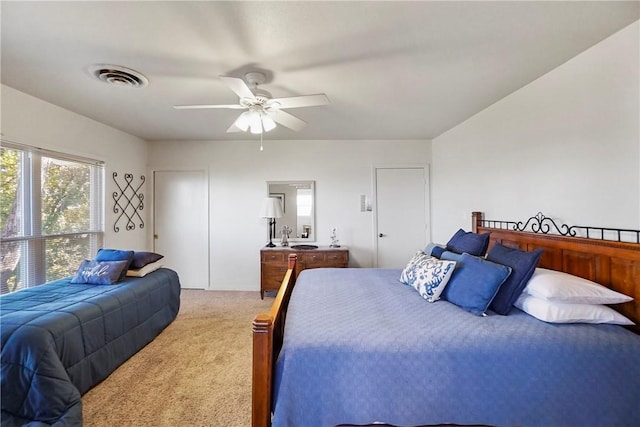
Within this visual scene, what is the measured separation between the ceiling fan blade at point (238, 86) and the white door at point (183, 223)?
279cm

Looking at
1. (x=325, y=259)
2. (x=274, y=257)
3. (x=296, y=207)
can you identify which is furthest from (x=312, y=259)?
(x=296, y=207)

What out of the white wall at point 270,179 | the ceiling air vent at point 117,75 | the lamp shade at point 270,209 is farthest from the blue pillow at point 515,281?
the ceiling air vent at point 117,75

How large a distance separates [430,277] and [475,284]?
1.02 ft

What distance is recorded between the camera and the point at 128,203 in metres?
4.12

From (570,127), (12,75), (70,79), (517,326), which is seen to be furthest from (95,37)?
(570,127)

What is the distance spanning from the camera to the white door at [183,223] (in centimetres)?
449

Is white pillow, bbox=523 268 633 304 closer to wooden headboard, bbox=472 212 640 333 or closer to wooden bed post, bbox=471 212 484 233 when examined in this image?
wooden headboard, bbox=472 212 640 333

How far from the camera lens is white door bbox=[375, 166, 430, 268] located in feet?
14.5

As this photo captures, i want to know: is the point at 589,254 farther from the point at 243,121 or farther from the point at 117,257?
the point at 117,257

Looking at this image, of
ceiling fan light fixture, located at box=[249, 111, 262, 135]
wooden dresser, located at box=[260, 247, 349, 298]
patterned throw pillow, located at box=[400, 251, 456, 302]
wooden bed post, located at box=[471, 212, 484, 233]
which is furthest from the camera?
wooden dresser, located at box=[260, 247, 349, 298]

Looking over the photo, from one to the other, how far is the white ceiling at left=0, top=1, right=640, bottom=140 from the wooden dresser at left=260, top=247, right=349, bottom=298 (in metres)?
2.06

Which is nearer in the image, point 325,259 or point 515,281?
point 515,281

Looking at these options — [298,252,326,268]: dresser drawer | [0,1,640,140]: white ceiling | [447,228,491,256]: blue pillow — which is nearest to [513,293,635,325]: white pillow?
[447,228,491,256]: blue pillow

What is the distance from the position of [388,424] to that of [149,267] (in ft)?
9.02
